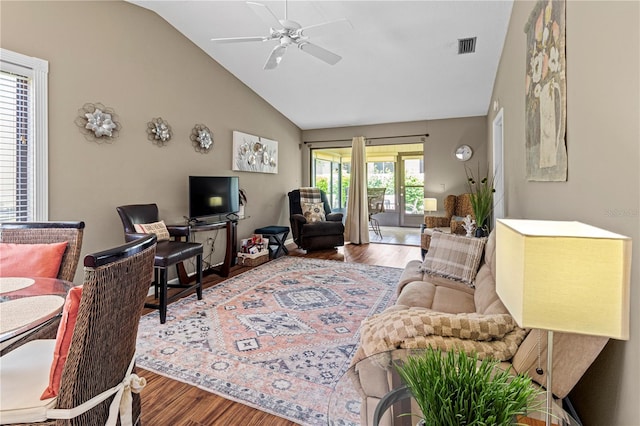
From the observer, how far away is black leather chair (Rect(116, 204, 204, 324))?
2721mm

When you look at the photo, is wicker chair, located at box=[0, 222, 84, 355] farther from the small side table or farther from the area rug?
the small side table

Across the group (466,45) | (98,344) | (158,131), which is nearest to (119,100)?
(158,131)

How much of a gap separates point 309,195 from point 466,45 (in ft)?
11.5

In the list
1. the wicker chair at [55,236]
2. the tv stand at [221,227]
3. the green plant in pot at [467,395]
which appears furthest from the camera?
the tv stand at [221,227]

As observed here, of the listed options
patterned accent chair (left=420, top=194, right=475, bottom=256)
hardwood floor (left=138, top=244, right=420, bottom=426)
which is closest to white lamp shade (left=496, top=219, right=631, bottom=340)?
hardwood floor (left=138, top=244, right=420, bottom=426)

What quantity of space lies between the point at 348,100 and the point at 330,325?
3.92m

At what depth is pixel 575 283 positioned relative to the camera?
69cm

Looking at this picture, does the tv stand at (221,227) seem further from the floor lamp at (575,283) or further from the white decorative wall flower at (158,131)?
the floor lamp at (575,283)

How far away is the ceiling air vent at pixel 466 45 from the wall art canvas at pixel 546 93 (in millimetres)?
1393

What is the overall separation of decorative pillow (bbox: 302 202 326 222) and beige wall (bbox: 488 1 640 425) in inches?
180

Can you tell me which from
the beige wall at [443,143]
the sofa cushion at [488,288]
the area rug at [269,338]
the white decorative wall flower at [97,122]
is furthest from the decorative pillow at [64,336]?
the beige wall at [443,143]

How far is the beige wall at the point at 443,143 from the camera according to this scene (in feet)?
19.0

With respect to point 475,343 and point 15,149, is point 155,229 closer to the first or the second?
point 15,149

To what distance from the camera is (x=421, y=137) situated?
6156 mm
